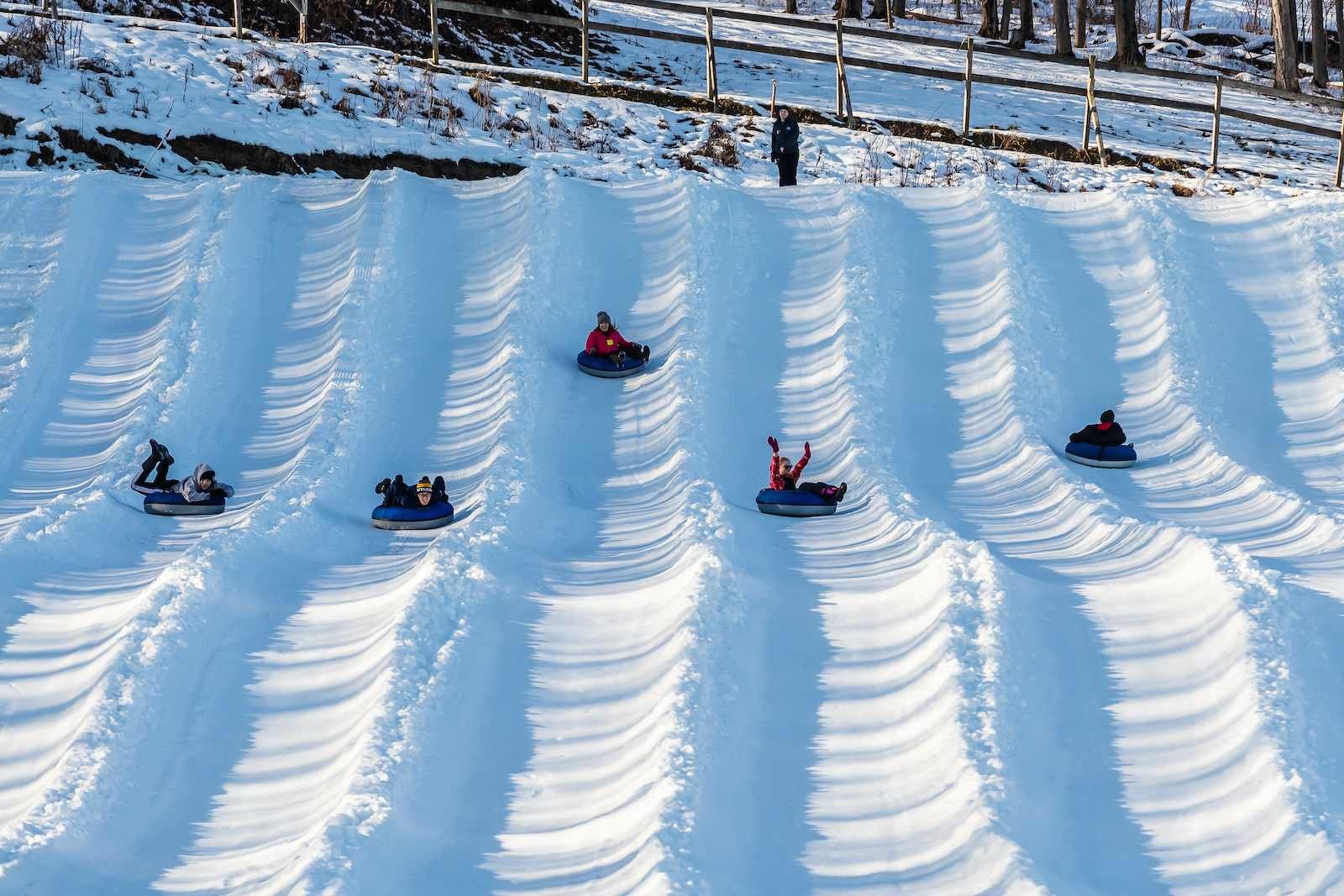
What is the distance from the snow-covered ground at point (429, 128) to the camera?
13273 millimetres

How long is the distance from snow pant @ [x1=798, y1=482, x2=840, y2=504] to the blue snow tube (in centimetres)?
2

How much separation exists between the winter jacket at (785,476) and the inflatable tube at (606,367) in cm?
229

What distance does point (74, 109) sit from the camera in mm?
13148

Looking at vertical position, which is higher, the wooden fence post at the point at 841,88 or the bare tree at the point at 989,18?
the bare tree at the point at 989,18

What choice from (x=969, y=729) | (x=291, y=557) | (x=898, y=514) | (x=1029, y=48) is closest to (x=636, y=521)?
(x=898, y=514)

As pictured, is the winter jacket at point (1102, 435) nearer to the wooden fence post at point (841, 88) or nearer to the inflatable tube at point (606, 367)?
the inflatable tube at point (606, 367)

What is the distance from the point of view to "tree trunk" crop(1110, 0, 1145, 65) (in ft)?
72.0

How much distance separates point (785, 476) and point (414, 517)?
2.72 metres

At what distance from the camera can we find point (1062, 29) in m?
22.9

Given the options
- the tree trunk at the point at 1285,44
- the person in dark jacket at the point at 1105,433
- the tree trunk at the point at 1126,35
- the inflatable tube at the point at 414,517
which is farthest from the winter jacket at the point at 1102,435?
the tree trunk at the point at 1126,35

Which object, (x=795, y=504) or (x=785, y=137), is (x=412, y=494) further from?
(x=785, y=137)

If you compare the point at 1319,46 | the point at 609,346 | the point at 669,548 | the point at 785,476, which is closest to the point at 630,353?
the point at 609,346

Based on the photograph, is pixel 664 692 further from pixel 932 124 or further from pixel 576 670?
pixel 932 124

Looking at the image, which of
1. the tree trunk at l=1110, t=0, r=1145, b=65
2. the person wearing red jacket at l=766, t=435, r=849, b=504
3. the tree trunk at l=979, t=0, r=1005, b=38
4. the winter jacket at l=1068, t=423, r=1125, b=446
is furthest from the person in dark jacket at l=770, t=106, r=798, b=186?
the tree trunk at l=979, t=0, r=1005, b=38
